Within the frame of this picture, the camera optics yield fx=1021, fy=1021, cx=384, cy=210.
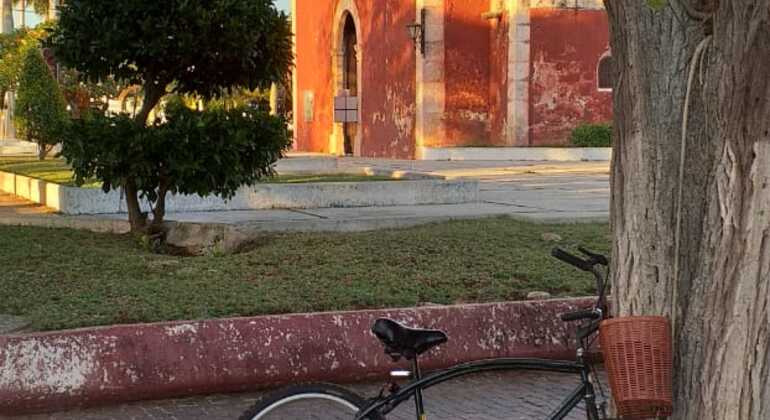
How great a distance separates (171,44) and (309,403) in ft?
16.5

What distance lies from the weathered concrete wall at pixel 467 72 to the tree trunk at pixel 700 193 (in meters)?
22.7

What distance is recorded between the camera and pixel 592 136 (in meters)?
24.9

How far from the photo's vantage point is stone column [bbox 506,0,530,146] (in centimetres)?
2542

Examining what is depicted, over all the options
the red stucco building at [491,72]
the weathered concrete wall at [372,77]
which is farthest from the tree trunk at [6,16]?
the red stucco building at [491,72]

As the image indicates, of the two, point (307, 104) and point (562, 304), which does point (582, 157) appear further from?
point (562, 304)

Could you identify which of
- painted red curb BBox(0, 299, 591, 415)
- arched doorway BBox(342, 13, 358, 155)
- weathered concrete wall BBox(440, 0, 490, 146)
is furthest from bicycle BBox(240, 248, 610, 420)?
arched doorway BBox(342, 13, 358, 155)

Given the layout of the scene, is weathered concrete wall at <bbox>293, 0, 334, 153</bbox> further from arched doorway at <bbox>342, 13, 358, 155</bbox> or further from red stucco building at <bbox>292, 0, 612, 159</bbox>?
red stucco building at <bbox>292, 0, 612, 159</bbox>

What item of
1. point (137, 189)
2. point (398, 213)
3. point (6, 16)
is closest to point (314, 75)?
point (6, 16)

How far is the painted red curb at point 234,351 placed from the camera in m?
4.71

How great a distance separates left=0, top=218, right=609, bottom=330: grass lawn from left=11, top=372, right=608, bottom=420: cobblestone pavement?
55 cm

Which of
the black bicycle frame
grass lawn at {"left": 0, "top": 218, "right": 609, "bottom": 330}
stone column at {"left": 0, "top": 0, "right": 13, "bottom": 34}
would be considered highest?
stone column at {"left": 0, "top": 0, "right": 13, "bottom": 34}

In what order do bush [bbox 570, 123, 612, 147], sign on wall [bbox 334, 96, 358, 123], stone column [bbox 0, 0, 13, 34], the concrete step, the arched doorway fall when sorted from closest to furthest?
bush [bbox 570, 123, 612, 147] → sign on wall [bbox 334, 96, 358, 123] → the arched doorway → the concrete step → stone column [bbox 0, 0, 13, 34]

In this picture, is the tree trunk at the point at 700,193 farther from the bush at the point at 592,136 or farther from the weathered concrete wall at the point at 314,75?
the weathered concrete wall at the point at 314,75

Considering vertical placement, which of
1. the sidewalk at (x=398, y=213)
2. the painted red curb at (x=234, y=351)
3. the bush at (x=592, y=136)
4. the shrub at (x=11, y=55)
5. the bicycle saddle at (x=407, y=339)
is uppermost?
the shrub at (x=11, y=55)
